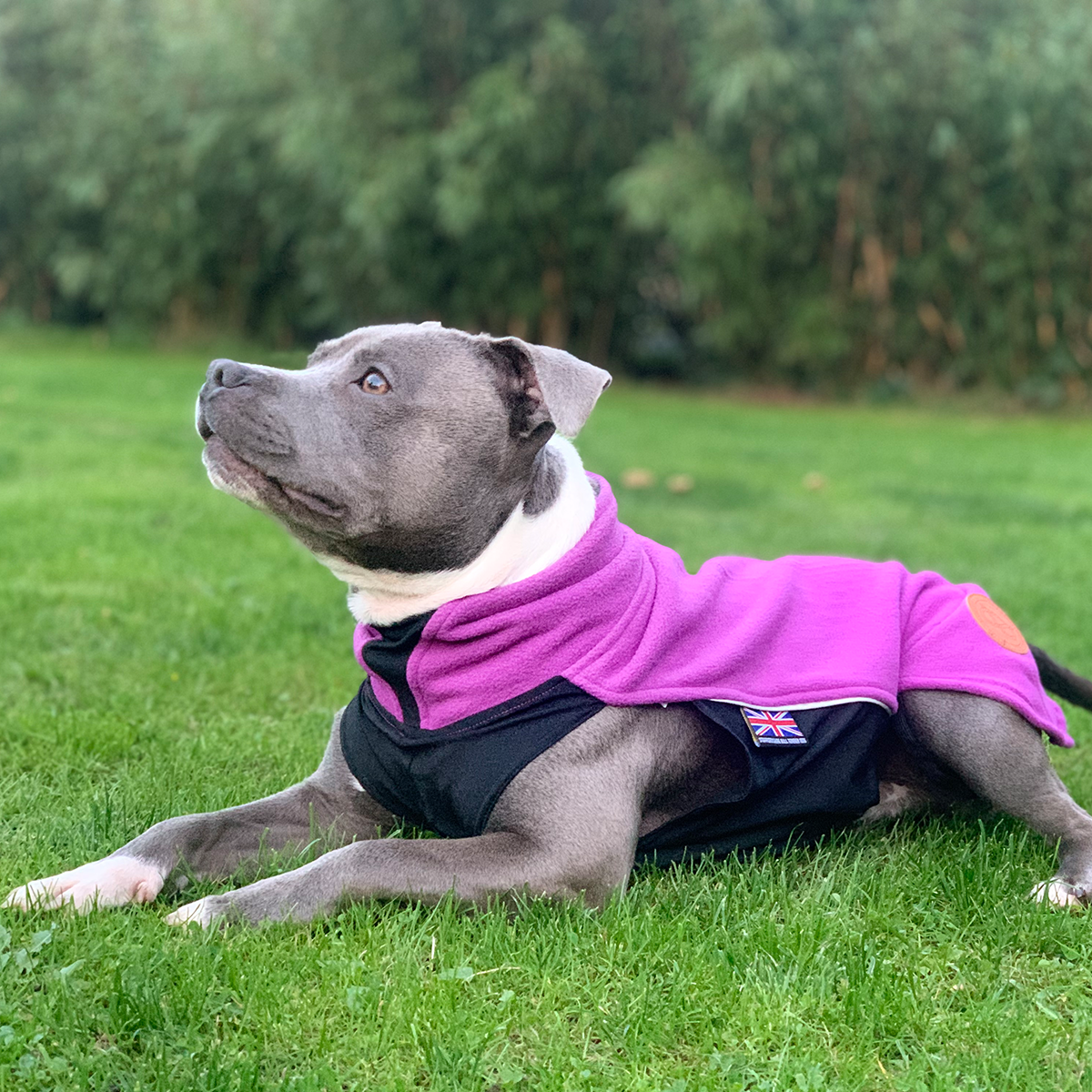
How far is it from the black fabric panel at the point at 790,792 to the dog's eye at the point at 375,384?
3.21 ft

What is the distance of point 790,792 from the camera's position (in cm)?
302

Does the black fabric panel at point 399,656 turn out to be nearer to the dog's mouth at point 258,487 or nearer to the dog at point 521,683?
the dog at point 521,683

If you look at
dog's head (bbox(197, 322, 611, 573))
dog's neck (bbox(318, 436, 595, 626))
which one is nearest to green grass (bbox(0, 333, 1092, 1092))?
dog's neck (bbox(318, 436, 595, 626))

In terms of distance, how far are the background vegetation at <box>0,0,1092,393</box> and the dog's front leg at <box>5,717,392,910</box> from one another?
43.8 ft

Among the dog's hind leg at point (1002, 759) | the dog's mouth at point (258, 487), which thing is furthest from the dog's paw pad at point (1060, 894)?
the dog's mouth at point (258, 487)

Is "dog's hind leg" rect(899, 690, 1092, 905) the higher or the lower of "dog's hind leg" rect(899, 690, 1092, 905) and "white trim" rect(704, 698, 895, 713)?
the lower

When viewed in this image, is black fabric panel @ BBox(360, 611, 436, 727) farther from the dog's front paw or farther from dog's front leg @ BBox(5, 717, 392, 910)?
the dog's front paw

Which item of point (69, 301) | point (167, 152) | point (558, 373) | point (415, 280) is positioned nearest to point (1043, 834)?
point (558, 373)

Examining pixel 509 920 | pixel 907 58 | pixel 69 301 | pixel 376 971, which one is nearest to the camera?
pixel 376 971

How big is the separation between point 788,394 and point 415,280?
5442mm

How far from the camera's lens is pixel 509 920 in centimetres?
263

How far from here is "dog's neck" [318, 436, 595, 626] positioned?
2.84 m

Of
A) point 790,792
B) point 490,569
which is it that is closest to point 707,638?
point 790,792

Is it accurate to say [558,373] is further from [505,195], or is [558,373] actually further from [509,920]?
[505,195]
